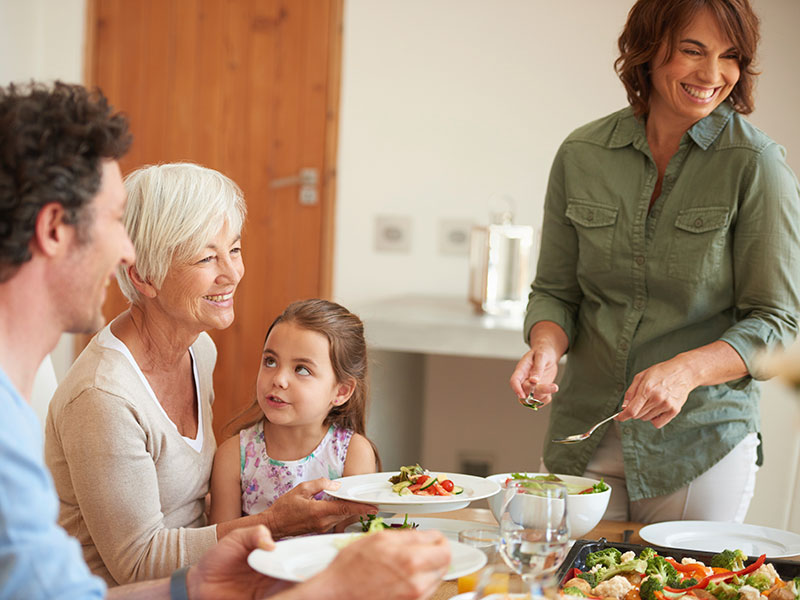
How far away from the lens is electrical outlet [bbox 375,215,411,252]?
3867mm

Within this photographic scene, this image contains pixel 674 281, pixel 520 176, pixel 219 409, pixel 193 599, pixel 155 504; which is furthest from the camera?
pixel 219 409

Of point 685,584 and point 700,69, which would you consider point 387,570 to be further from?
point 700,69

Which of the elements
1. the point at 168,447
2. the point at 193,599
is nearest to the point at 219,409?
the point at 168,447

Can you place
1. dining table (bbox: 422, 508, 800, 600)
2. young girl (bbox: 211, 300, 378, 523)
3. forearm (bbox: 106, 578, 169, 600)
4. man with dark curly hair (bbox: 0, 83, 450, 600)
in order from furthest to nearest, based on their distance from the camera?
young girl (bbox: 211, 300, 378, 523) < dining table (bbox: 422, 508, 800, 600) < forearm (bbox: 106, 578, 169, 600) < man with dark curly hair (bbox: 0, 83, 450, 600)

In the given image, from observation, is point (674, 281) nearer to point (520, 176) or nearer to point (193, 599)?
point (193, 599)

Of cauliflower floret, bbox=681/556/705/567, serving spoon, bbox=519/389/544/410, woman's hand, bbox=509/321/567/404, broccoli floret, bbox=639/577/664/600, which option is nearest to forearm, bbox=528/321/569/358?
woman's hand, bbox=509/321/567/404

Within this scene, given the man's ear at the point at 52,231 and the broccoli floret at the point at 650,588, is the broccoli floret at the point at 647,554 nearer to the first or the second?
Result: the broccoli floret at the point at 650,588

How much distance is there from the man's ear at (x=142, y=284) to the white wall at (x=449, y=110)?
238 cm

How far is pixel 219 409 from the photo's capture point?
13.5ft

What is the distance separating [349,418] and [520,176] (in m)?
2.17

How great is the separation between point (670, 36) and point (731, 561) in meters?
0.99

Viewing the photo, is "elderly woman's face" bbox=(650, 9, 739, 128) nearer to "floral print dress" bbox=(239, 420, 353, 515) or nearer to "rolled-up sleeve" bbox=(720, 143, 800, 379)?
"rolled-up sleeve" bbox=(720, 143, 800, 379)

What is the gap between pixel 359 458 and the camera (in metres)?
1.76

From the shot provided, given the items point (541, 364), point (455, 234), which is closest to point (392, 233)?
point (455, 234)
